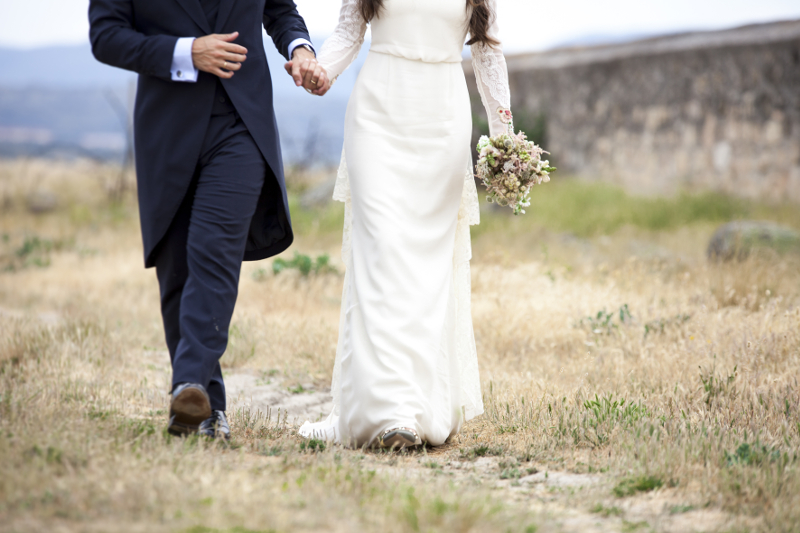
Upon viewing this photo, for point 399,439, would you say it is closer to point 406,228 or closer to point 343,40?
point 406,228

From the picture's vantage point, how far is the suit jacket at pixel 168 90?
2.93 m

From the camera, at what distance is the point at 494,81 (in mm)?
3951

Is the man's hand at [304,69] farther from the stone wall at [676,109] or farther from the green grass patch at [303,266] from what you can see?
the stone wall at [676,109]

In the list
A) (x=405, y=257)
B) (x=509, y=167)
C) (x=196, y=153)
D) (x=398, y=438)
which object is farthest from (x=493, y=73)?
(x=398, y=438)

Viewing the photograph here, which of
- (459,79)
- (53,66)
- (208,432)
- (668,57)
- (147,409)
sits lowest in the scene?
(147,409)

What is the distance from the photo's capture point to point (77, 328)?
571cm

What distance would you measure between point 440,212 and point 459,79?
0.69m

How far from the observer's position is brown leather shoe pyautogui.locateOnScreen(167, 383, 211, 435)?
279cm

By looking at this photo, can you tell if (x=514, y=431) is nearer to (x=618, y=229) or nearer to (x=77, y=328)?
(x=77, y=328)

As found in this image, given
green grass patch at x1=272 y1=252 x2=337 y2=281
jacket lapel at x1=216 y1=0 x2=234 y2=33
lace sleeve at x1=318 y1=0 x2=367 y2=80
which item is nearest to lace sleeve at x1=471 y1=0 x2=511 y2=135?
lace sleeve at x1=318 y1=0 x2=367 y2=80

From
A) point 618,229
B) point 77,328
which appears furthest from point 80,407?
point 618,229

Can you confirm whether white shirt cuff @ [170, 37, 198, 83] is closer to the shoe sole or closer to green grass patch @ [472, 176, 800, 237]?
the shoe sole

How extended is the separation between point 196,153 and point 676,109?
11.1m

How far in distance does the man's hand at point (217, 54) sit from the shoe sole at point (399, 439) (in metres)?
1.64
